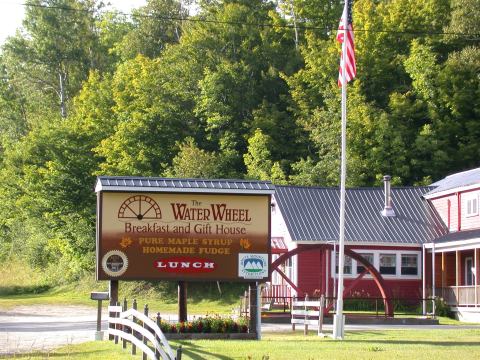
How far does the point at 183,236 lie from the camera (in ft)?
97.9

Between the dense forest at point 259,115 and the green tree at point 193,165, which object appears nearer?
the green tree at point 193,165

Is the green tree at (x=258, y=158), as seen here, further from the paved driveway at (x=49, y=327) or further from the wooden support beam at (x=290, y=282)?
the wooden support beam at (x=290, y=282)

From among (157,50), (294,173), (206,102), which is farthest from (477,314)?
(157,50)

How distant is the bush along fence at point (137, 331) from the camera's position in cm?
2077

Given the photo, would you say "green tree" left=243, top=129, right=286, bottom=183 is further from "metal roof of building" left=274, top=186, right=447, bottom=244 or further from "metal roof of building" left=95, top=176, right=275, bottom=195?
"metal roof of building" left=95, top=176, right=275, bottom=195

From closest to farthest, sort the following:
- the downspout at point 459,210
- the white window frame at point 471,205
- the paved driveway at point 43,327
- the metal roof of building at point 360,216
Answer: the paved driveway at point 43,327, the white window frame at point 471,205, the metal roof of building at point 360,216, the downspout at point 459,210

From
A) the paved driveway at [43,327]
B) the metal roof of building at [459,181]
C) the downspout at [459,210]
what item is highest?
the metal roof of building at [459,181]

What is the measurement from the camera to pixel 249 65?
76250mm

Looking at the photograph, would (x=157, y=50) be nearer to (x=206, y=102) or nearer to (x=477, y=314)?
(x=206, y=102)

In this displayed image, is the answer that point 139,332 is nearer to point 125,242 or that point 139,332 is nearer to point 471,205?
point 125,242

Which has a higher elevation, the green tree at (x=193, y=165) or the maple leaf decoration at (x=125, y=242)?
the green tree at (x=193, y=165)

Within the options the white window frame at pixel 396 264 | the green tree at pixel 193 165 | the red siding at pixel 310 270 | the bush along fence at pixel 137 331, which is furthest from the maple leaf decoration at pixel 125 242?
the green tree at pixel 193 165

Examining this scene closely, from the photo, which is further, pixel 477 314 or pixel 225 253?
pixel 477 314

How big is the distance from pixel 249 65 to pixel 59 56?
77.4ft
